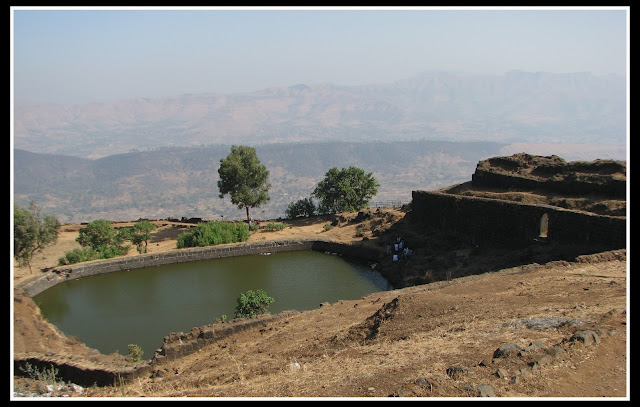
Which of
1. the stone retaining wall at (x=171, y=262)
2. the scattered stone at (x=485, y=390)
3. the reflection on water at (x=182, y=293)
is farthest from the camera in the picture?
the reflection on water at (x=182, y=293)

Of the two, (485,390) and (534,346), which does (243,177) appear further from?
(485,390)

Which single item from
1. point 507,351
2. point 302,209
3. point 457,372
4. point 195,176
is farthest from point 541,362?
point 195,176

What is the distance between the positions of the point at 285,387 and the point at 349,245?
16213 millimetres

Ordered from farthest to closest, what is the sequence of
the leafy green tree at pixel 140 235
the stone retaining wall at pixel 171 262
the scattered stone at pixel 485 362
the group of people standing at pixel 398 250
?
1. the leafy green tree at pixel 140 235
2. the group of people standing at pixel 398 250
3. the stone retaining wall at pixel 171 262
4. the scattered stone at pixel 485 362

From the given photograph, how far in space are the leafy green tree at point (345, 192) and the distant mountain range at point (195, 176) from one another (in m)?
65.4

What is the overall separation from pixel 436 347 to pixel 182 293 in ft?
41.3

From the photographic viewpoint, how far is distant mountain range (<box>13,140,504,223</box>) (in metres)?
110

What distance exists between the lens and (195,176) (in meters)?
142

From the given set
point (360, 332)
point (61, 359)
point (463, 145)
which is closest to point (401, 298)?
point (360, 332)

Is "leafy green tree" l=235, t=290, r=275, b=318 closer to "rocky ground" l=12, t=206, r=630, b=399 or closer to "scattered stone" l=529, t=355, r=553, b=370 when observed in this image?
"rocky ground" l=12, t=206, r=630, b=399

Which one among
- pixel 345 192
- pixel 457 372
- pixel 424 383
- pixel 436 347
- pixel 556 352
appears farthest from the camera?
pixel 345 192

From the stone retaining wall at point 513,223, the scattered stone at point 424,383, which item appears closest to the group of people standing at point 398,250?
the stone retaining wall at point 513,223

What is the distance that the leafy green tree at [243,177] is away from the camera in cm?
2860

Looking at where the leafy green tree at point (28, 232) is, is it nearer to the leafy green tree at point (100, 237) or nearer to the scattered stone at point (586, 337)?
the leafy green tree at point (100, 237)
